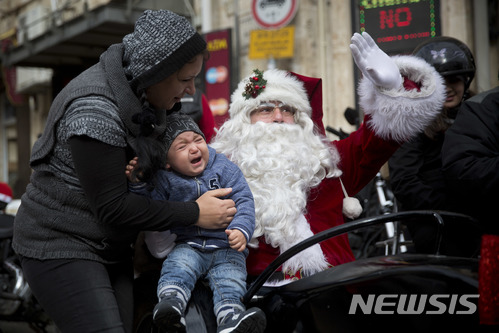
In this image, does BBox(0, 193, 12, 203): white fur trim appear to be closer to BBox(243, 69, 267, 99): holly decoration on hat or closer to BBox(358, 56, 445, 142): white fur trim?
BBox(243, 69, 267, 99): holly decoration on hat

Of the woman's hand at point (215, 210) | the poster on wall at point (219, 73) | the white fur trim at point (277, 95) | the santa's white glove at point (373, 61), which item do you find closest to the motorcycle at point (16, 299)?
the white fur trim at point (277, 95)

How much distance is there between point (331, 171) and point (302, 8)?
6473 mm

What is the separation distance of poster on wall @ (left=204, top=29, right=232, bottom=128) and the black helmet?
6480mm

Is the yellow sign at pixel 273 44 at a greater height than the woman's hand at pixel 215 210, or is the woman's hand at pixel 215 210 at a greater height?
the yellow sign at pixel 273 44

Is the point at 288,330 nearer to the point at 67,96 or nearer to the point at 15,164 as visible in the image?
the point at 67,96

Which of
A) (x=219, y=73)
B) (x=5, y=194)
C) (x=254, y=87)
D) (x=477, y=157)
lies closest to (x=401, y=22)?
(x=254, y=87)

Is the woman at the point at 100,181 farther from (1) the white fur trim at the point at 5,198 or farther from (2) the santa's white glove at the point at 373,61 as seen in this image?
(1) the white fur trim at the point at 5,198

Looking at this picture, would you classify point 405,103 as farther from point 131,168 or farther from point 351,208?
point 131,168

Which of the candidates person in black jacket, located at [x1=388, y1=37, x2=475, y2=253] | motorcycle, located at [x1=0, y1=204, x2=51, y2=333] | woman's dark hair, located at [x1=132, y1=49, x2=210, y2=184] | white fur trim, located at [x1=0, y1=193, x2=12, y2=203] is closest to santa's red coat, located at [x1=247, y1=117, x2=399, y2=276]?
person in black jacket, located at [x1=388, y1=37, x2=475, y2=253]

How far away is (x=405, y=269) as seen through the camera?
161 cm

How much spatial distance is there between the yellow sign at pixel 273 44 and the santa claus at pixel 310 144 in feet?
18.3

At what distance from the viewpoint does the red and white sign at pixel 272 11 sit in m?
8.59

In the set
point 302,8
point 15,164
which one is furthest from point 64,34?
point 15,164

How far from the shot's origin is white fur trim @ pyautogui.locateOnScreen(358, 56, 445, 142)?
98.1 inches
